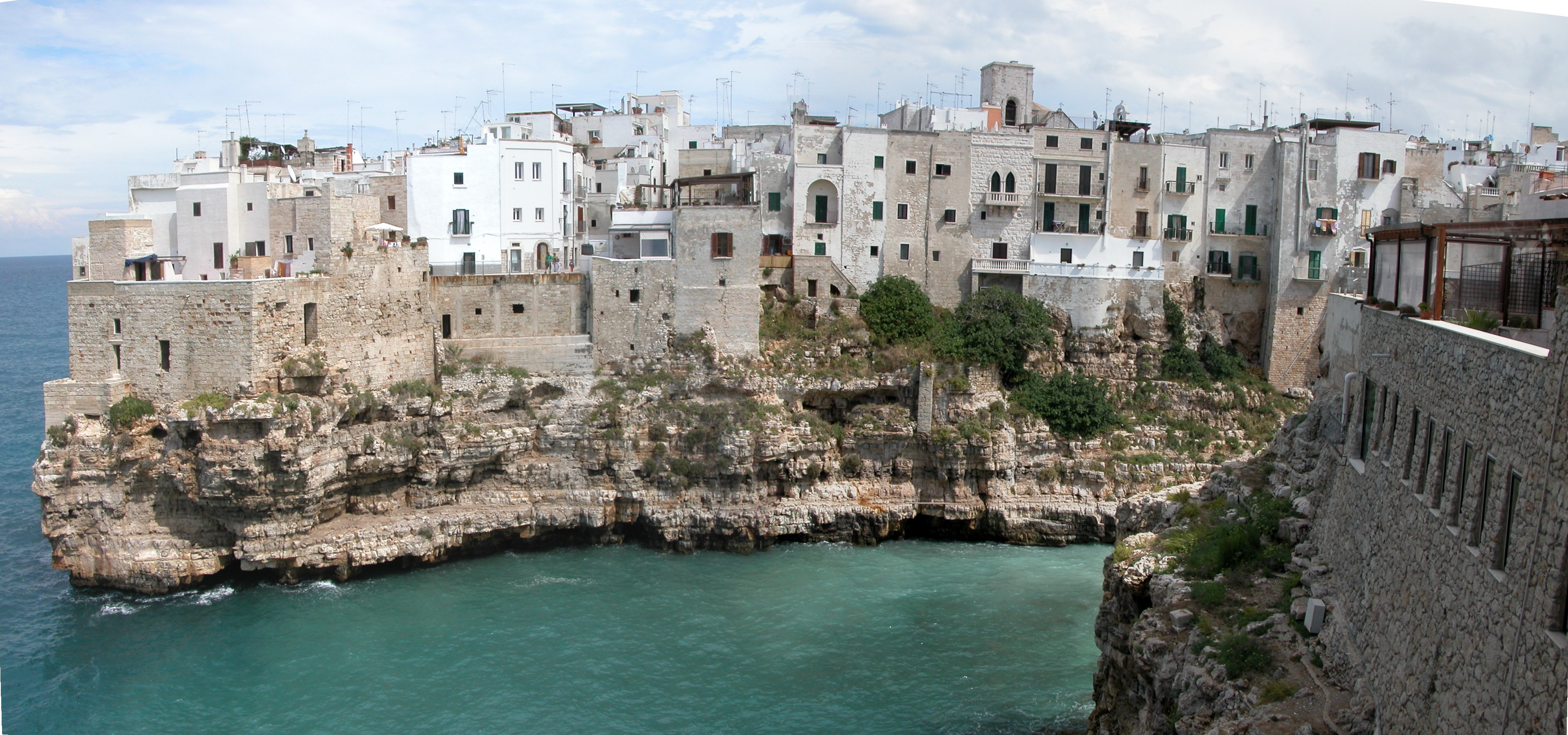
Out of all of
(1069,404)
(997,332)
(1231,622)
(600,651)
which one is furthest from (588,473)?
Answer: (1231,622)

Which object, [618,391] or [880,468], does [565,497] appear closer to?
[618,391]

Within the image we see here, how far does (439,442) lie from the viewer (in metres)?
32.1

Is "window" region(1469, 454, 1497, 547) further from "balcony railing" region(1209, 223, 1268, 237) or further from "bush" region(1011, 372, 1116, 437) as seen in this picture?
"balcony railing" region(1209, 223, 1268, 237)

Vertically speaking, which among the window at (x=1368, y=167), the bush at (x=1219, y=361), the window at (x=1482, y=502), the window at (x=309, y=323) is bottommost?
the bush at (x=1219, y=361)

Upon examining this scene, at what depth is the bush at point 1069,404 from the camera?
35.4 m

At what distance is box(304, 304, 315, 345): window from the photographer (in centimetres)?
3034

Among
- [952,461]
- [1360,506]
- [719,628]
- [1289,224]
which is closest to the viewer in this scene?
[1360,506]

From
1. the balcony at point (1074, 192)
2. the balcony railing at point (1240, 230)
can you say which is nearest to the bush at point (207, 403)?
the balcony at point (1074, 192)

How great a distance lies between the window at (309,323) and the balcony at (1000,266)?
68.6ft

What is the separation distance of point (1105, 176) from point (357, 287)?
79.7 feet

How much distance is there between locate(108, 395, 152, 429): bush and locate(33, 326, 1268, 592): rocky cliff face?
144 millimetres

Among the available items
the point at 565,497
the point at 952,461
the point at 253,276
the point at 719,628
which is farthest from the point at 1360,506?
the point at 253,276

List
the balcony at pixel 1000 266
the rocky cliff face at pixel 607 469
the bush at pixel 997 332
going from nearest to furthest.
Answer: the rocky cliff face at pixel 607 469 → the bush at pixel 997 332 → the balcony at pixel 1000 266

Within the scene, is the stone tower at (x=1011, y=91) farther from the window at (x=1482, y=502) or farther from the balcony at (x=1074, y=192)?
the window at (x=1482, y=502)
